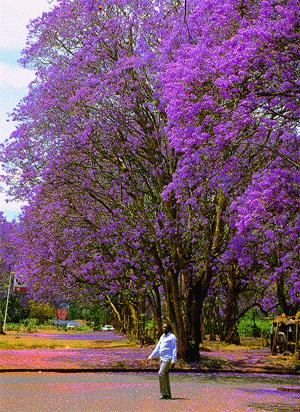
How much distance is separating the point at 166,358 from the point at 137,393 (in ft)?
4.11

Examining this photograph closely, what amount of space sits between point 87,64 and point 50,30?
2321 millimetres

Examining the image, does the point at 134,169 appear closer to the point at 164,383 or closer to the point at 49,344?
the point at 164,383

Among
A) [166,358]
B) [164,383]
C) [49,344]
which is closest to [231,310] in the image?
[49,344]

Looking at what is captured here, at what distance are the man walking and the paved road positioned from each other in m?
0.25

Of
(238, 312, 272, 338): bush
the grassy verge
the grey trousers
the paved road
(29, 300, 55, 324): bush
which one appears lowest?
the paved road

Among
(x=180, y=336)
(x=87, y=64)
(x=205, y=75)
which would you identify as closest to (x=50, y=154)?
(x=87, y=64)

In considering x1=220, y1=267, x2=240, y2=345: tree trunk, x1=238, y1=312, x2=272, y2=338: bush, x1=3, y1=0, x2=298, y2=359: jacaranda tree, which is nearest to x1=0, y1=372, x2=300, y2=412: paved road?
x1=3, y1=0, x2=298, y2=359: jacaranda tree

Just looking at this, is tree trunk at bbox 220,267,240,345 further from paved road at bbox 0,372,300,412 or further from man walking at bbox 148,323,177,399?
man walking at bbox 148,323,177,399

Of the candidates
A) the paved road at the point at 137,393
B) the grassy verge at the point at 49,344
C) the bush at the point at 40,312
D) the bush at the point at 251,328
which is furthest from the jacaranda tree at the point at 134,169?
the bush at the point at 40,312

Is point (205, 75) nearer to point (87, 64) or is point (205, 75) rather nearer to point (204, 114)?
point (204, 114)

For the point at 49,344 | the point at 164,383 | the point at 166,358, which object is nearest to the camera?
the point at 164,383

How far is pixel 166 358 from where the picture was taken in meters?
11.8

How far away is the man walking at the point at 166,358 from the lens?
1143 centimetres

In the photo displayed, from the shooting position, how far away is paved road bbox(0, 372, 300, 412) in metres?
10.1
